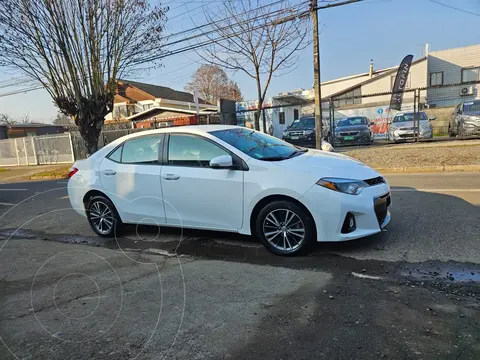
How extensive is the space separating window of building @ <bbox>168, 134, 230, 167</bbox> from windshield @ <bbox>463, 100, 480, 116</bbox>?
1428cm

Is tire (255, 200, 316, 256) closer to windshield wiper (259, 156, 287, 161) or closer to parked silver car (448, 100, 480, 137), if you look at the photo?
windshield wiper (259, 156, 287, 161)

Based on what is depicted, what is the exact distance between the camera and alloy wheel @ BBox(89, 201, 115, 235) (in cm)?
536

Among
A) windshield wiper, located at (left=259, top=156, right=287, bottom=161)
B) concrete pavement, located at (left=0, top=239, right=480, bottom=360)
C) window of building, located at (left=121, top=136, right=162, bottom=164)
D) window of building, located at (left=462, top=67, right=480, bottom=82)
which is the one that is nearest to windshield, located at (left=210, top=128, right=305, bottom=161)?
windshield wiper, located at (left=259, top=156, right=287, bottom=161)

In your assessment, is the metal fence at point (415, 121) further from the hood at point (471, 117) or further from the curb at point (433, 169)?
the curb at point (433, 169)

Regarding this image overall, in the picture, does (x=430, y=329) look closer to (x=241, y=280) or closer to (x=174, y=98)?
(x=241, y=280)

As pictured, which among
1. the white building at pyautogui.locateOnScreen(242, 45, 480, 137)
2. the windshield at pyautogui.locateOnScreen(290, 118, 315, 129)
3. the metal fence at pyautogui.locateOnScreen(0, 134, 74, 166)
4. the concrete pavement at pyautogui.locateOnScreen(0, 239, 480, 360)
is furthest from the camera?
the white building at pyautogui.locateOnScreen(242, 45, 480, 137)

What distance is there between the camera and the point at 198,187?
14.6 ft

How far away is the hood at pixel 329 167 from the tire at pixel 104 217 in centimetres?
278

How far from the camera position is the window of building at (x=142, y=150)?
4910mm

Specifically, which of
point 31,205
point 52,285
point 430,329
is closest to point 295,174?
point 430,329

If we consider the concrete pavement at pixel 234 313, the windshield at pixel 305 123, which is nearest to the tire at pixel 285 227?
the concrete pavement at pixel 234 313

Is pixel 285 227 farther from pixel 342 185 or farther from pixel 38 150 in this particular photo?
pixel 38 150

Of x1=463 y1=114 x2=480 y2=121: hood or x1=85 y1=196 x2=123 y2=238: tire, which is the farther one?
x1=463 y1=114 x2=480 y2=121: hood

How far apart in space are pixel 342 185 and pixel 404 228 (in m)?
1.58
